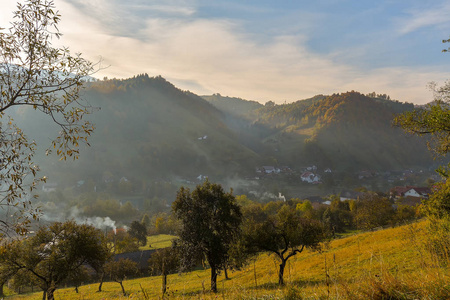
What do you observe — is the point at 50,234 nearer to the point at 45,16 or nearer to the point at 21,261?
the point at 21,261

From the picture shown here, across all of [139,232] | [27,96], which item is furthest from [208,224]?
[139,232]

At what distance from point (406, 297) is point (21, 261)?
2867cm

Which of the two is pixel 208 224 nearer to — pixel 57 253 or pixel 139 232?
pixel 57 253

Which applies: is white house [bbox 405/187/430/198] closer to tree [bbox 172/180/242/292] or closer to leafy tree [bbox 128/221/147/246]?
leafy tree [bbox 128/221/147/246]

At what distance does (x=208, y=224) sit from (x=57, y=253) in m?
13.5

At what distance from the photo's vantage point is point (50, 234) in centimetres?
2442

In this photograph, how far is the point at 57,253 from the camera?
71.9 feet

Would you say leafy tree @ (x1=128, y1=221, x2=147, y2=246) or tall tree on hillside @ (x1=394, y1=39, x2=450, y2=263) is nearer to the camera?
tall tree on hillside @ (x1=394, y1=39, x2=450, y2=263)

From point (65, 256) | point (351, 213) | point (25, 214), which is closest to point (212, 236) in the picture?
point (65, 256)

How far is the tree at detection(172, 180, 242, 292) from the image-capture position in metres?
24.5

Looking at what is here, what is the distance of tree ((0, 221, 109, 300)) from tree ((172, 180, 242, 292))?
8298mm

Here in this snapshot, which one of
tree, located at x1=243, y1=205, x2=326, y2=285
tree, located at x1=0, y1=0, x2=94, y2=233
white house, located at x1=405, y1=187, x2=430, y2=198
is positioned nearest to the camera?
tree, located at x1=0, y1=0, x2=94, y2=233

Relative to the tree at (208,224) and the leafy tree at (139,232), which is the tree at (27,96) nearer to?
the tree at (208,224)

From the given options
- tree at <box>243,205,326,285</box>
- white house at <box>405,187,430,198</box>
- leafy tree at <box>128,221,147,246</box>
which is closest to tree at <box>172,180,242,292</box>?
tree at <box>243,205,326,285</box>
